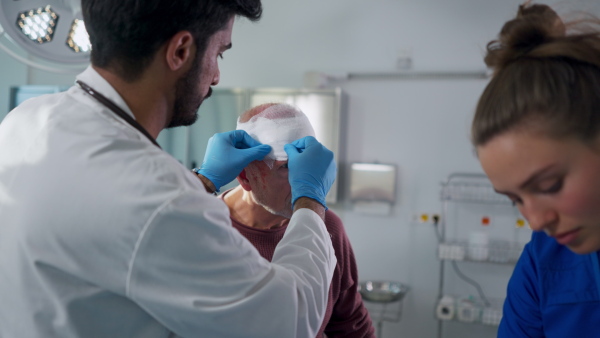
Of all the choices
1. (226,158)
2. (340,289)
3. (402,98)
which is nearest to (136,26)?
(226,158)

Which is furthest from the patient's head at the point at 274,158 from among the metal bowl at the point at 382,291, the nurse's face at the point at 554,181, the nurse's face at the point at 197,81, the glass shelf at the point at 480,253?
the glass shelf at the point at 480,253

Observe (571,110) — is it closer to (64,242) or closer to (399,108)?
(64,242)

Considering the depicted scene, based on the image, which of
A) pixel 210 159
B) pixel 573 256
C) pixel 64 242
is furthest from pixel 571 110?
Answer: pixel 210 159

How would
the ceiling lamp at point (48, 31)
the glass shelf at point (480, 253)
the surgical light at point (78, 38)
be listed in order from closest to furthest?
the ceiling lamp at point (48, 31) → the surgical light at point (78, 38) → the glass shelf at point (480, 253)

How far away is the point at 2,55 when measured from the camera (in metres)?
4.36

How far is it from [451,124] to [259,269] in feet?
10.3

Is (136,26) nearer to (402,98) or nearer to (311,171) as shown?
(311,171)

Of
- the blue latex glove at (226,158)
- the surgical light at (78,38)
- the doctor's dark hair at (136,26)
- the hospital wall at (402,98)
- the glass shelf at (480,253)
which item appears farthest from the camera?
the hospital wall at (402,98)

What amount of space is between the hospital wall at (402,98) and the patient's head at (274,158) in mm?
2463

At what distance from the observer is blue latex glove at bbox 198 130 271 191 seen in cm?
146

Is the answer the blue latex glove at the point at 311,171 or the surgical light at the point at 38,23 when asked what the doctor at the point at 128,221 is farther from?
the surgical light at the point at 38,23

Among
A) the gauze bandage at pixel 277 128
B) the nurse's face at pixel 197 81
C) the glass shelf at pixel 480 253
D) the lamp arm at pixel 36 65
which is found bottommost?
the glass shelf at pixel 480 253

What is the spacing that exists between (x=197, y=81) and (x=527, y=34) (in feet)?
2.02

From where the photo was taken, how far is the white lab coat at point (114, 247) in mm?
860
